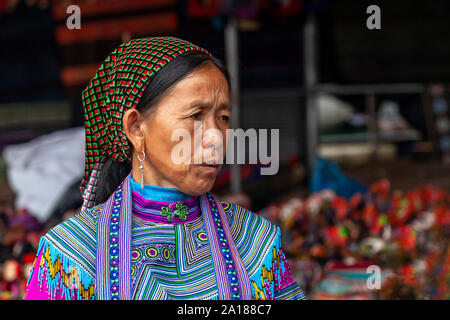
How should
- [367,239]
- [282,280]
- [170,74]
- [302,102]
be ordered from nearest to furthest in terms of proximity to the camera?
[170,74] < [282,280] < [367,239] < [302,102]

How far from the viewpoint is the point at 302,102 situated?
528 centimetres

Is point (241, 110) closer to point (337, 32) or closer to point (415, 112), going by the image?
point (337, 32)

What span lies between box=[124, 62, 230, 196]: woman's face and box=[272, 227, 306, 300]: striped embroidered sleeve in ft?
0.76

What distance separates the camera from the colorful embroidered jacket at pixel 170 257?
1438 mm

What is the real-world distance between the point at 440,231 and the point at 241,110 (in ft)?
5.70

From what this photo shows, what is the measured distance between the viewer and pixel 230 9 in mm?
4887

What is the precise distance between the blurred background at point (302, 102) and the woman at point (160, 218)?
273 cm

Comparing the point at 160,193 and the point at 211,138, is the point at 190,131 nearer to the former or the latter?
the point at 211,138

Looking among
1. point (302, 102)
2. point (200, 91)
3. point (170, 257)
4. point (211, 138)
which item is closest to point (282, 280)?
point (170, 257)

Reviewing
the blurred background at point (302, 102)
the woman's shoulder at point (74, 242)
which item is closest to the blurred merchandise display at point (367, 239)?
the blurred background at point (302, 102)

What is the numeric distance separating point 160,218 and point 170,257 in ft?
0.31

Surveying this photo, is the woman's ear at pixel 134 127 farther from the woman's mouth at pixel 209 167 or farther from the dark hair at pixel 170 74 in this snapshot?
the woman's mouth at pixel 209 167

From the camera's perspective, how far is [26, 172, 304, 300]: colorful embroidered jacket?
144cm

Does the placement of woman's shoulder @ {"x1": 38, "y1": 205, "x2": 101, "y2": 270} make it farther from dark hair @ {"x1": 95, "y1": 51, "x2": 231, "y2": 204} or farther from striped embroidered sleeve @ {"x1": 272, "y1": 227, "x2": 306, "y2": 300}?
striped embroidered sleeve @ {"x1": 272, "y1": 227, "x2": 306, "y2": 300}
